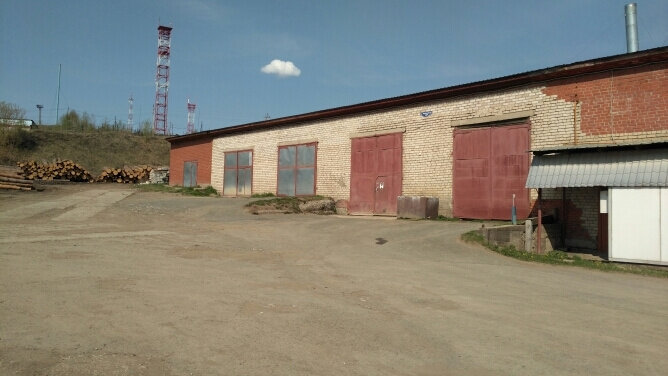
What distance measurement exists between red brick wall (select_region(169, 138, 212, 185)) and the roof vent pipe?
22.0 meters

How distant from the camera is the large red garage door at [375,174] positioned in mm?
18594

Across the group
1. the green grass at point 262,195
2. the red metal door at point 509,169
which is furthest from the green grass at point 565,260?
the green grass at point 262,195

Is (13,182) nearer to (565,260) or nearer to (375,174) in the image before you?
(375,174)

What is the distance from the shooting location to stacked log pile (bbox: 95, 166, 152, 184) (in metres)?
33.5

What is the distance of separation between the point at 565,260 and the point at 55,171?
3223cm

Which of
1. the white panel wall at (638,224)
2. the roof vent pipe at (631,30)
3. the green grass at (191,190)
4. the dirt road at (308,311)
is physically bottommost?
the dirt road at (308,311)

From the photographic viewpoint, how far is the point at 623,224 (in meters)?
10.6

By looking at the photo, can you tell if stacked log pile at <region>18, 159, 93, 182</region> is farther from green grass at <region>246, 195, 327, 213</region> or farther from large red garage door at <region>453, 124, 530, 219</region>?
large red garage door at <region>453, 124, 530, 219</region>

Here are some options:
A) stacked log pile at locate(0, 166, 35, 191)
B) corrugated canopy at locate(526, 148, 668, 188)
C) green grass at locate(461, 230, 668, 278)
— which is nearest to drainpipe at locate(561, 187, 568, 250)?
corrugated canopy at locate(526, 148, 668, 188)

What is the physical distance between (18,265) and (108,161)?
38.0 meters

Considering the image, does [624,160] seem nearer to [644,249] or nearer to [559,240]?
[644,249]

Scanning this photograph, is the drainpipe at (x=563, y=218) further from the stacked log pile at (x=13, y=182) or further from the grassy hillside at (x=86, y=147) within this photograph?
the grassy hillside at (x=86, y=147)

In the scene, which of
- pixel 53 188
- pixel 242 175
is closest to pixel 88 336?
pixel 242 175

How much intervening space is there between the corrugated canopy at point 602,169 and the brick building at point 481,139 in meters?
0.14
